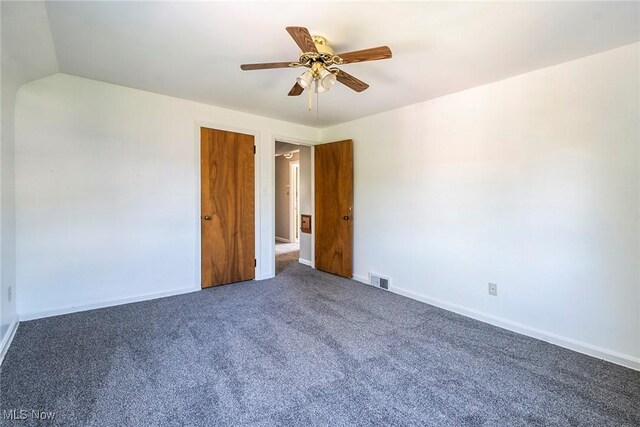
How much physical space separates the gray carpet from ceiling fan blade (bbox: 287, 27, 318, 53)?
7.12 ft

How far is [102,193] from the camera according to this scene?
3049 mm

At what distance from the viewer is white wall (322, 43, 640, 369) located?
2.18 meters

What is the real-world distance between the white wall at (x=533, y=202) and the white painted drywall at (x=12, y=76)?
135 inches

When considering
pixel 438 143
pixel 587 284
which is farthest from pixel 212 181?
pixel 587 284

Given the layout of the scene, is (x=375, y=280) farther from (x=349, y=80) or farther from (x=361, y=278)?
(x=349, y=80)

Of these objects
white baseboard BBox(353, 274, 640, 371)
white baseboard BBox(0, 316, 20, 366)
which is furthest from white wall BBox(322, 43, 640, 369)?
white baseboard BBox(0, 316, 20, 366)

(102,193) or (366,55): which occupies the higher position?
(366,55)

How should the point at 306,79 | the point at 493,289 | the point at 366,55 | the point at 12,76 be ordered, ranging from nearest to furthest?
the point at 366,55 < the point at 306,79 < the point at 12,76 < the point at 493,289

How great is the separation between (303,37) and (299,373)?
2.18 metres

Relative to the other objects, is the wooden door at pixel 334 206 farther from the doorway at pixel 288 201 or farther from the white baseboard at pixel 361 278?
the doorway at pixel 288 201

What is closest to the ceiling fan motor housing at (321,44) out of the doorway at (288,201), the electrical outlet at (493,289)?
the electrical outlet at (493,289)

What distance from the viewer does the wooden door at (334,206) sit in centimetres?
430

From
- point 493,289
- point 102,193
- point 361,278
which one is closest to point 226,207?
point 102,193

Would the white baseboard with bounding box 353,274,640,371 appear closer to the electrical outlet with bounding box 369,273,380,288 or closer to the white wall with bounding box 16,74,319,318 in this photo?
the electrical outlet with bounding box 369,273,380,288
